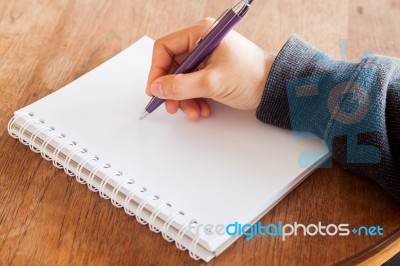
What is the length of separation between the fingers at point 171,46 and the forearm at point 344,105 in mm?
150

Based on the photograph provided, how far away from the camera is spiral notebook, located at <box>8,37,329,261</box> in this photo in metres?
0.84

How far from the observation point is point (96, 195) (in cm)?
89

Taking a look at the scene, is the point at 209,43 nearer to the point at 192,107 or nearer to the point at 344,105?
the point at 192,107

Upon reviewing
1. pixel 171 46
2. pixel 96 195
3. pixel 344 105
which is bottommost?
pixel 96 195

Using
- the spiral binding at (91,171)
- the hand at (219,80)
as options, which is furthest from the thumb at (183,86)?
the spiral binding at (91,171)

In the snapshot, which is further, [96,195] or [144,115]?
[144,115]

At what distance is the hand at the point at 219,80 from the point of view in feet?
3.11

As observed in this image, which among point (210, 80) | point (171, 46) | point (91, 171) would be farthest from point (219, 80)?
point (91, 171)

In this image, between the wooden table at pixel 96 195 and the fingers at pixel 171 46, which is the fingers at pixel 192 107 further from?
the wooden table at pixel 96 195

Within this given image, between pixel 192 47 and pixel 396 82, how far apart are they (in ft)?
1.09

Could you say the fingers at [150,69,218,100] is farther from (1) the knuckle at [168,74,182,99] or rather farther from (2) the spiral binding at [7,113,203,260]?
(2) the spiral binding at [7,113,203,260]

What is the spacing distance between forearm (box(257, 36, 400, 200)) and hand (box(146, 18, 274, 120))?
3cm

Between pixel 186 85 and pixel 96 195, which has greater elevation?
pixel 186 85

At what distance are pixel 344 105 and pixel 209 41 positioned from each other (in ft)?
0.75
